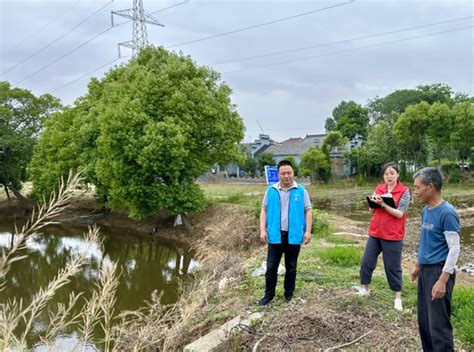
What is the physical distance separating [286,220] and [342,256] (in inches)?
100

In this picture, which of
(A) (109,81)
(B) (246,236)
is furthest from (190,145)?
(A) (109,81)

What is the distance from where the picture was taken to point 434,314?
290 centimetres

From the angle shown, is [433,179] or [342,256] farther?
[342,256]

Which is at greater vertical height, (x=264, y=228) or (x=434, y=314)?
(x=264, y=228)

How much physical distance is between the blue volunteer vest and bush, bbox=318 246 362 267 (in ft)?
7.51

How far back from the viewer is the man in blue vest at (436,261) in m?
2.83

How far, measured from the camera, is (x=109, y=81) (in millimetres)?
17047

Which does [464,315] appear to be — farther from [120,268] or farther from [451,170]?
[451,170]

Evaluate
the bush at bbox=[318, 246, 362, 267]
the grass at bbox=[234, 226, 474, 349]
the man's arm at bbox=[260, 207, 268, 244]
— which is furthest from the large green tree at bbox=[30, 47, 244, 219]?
the man's arm at bbox=[260, 207, 268, 244]

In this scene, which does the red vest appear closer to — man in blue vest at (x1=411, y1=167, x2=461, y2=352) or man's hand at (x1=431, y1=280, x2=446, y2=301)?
man in blue vest at (x1=411, y1=167, x2=461, y2=352)

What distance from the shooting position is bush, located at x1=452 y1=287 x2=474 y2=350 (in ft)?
11.5

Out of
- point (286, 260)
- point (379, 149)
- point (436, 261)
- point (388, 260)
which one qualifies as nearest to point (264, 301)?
point (286, 260)

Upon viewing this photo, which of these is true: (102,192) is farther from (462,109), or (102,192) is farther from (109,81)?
(462,109)

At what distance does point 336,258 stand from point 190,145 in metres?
8.40
